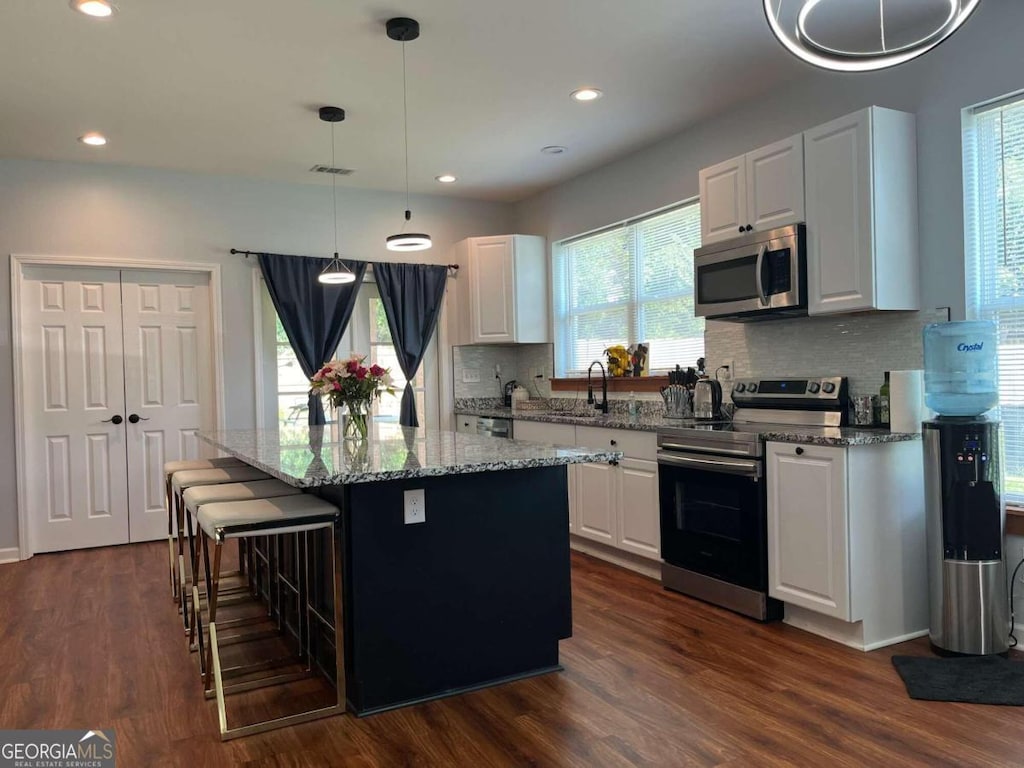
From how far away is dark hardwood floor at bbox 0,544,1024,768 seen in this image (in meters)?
2.34

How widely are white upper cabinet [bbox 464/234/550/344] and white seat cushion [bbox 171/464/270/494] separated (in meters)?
2.64

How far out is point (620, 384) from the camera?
5.39 metres

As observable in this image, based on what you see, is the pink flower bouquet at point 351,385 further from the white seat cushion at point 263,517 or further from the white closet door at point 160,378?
the white closet door at point 160,378

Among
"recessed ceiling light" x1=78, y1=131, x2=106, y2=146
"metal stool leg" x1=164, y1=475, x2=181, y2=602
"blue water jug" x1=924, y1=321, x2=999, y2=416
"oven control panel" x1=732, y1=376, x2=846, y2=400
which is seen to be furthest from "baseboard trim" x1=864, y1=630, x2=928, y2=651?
"recessed ceiling light" x1=78, y1=131, x2=106, y2=146

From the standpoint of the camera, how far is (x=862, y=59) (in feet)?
5.67

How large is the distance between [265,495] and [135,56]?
2130 millimetres

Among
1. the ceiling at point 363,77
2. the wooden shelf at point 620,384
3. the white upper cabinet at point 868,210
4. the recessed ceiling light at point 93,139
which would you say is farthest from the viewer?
the wooden shelf at point 620,384

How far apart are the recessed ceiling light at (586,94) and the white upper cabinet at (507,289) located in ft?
6.40

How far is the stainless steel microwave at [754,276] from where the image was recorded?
3635 millimetres

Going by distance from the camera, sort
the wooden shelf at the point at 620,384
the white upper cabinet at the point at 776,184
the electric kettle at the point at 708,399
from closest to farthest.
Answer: the white upper cabinet at the point at 776,184, the electric kettle at the point at 708,399, the wooden shelf at the point at 620,384

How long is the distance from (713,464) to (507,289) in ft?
9.32

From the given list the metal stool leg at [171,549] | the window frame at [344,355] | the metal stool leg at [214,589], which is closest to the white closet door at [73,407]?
the window frame at [344,355]

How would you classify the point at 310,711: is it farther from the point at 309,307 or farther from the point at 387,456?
the point at 309,307

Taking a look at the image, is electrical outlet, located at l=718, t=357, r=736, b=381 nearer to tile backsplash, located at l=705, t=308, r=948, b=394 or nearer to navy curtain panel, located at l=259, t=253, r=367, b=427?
tile backsplash, located at l=705, t=308, r=948, b=394
